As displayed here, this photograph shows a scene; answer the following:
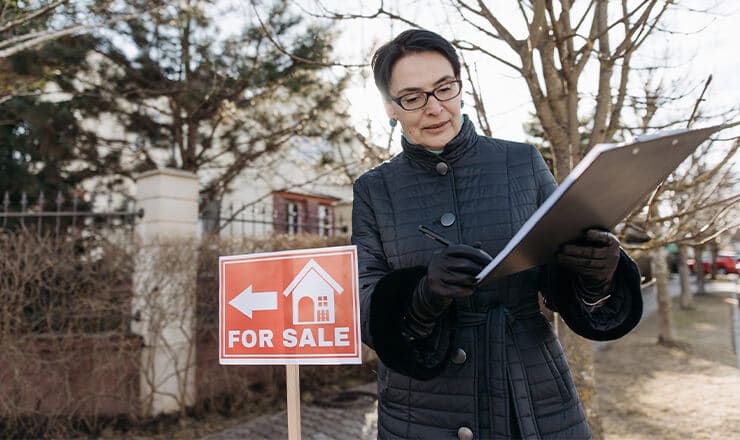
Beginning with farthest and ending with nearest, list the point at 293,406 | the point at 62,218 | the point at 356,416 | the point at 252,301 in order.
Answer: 1. the point at 62,218
2. the point at 356,416
3. the point at 252,301
4. the point at 293,406

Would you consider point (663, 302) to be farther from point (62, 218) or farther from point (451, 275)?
point (62, 218)

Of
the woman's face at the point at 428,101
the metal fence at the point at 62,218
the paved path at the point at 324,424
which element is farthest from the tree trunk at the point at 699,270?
the woman's face at the point at 428,101

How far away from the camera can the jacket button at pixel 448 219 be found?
134 centimetres

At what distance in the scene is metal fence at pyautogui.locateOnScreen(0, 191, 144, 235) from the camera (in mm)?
5176

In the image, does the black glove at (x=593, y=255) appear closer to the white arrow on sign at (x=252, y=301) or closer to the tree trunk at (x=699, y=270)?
the white arrow on sign at (x=252, y=301)

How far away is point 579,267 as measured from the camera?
111 cm

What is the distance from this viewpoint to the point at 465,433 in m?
1.23

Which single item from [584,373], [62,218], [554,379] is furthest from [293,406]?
[62,218]

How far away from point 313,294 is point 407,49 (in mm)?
951

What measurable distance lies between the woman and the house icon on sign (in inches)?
13.8

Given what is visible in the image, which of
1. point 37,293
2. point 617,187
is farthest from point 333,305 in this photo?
point 37,293

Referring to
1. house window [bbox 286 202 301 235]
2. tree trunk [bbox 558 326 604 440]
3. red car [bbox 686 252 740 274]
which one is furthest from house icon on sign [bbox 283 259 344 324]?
red car [bbox 686 252 740 274]

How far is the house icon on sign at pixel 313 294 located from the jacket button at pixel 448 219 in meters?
0.58

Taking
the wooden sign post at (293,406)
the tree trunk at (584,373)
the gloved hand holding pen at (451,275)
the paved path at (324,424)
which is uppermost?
the gloved hand holding pen at (451,275)
